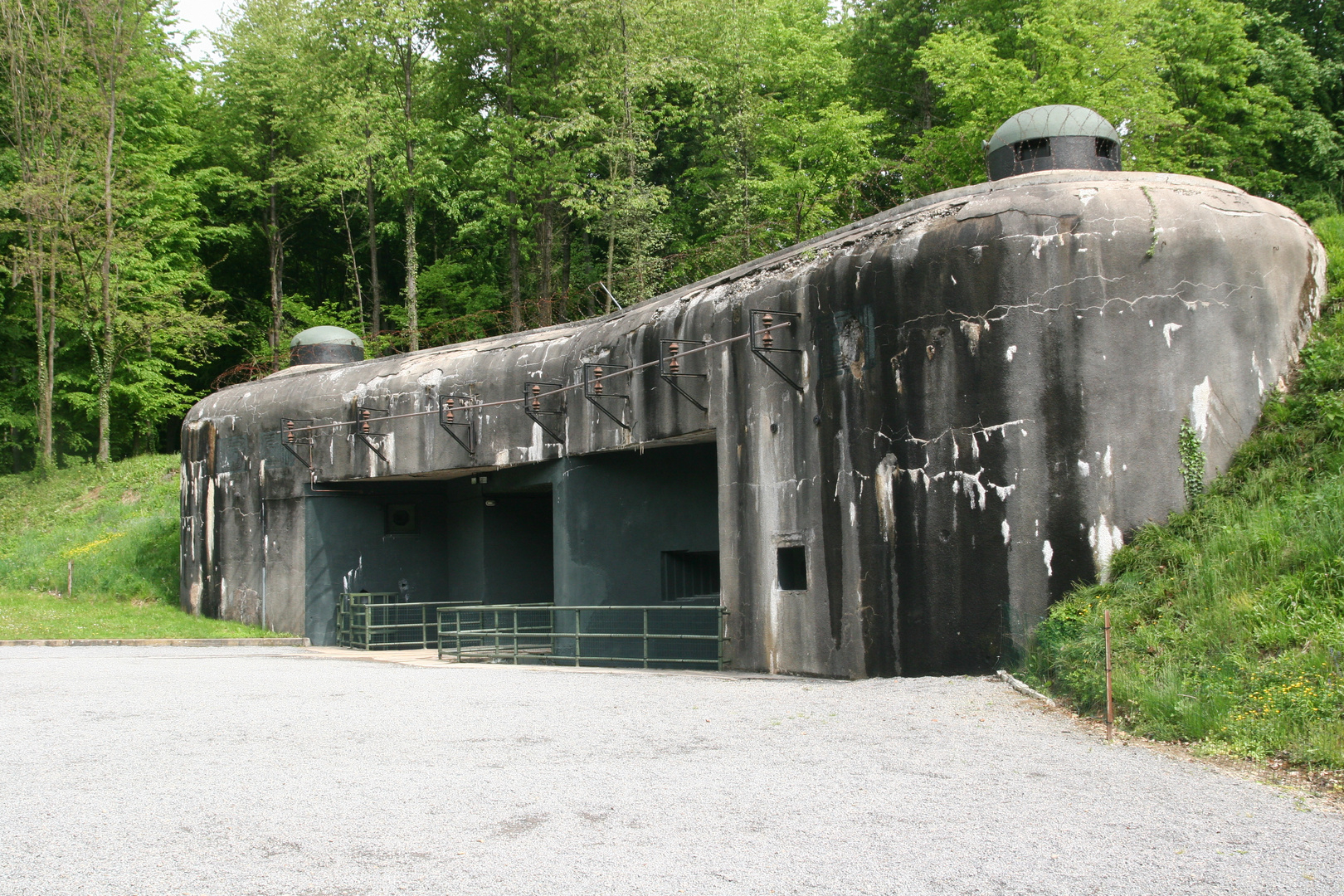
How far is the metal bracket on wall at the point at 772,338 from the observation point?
13188mm

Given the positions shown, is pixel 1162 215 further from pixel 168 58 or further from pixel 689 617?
pixel 168 58

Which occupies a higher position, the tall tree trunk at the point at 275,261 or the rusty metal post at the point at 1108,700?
the tall tree trunk at the point at 275,261

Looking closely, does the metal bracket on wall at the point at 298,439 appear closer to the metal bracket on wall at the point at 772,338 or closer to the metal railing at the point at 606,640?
the metal railing at the point at 606,640

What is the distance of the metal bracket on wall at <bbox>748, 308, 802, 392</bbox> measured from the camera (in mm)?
13188

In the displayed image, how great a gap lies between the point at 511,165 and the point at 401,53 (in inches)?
177

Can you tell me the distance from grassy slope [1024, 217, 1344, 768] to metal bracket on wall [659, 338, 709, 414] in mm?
5932

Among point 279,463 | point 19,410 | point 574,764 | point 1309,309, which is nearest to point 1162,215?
point 1309,309

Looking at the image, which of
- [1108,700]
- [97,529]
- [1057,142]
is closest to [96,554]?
[97,529]

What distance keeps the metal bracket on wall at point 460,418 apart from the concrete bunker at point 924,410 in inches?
77.2

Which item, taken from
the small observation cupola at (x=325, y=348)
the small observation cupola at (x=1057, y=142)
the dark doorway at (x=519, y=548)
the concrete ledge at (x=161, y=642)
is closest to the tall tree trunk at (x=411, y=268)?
the small observation cupola at (x=325, y=348)

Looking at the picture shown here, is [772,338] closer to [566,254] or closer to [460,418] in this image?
[460,418]

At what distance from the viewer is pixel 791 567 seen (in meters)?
13.3

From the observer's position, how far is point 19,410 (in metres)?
35.2

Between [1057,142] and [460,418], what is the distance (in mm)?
10477
